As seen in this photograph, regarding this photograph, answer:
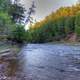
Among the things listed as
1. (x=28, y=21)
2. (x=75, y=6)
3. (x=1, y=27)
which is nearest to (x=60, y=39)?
(x=28, y=21)

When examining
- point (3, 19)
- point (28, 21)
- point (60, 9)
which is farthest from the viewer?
point (60, 9)

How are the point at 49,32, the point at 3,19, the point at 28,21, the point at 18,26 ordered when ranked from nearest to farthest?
1. the point at 3,19
2. the point at 18,26
3. the point at 28,21
4. the point at 49,32

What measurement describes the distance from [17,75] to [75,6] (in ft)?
266

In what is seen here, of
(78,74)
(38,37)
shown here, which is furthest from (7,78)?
(38,37)

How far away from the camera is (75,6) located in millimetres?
90250

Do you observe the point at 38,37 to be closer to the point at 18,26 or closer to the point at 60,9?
the point at 18,26

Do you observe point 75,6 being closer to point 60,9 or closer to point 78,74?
point 60,9

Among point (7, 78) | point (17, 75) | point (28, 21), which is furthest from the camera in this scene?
point (28, 21)

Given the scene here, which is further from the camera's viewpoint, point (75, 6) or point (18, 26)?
point (75, 6)

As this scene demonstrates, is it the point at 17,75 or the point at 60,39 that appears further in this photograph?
the point at 60,39

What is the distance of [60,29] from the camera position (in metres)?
69.8

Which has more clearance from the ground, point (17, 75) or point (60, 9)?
point (60, 9)

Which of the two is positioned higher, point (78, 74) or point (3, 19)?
point (3, 19)

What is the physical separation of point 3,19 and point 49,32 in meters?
47.3
